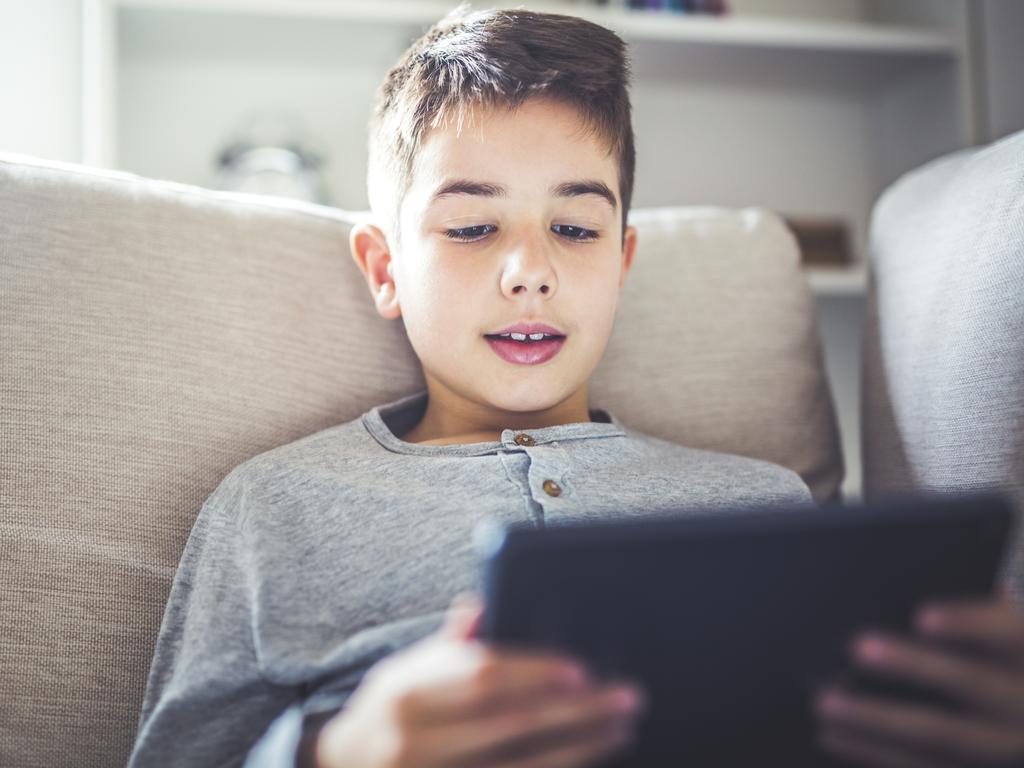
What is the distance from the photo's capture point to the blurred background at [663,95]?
160 centimetres

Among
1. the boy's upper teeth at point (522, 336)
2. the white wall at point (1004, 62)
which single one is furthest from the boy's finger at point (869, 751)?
the white wall at point (1004, 62)

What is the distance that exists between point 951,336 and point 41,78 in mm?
1443

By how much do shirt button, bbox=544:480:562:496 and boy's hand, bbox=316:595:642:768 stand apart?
0.77 ft

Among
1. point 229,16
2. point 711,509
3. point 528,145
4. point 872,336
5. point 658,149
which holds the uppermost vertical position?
point 229,16

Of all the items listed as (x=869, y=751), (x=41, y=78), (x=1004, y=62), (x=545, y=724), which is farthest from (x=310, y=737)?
(x=1004, y=62)

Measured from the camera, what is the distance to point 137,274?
85cm

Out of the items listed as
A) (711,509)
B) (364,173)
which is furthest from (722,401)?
(364,173)

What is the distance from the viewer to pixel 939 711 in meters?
0.45

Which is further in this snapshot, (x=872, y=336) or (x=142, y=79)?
(x=142, y=79)

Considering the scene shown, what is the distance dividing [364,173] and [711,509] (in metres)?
1.47

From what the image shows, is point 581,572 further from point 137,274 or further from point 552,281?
point 137,274

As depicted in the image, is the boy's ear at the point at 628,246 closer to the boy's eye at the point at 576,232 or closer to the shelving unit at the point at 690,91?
the boy's eye at the point at 576,232

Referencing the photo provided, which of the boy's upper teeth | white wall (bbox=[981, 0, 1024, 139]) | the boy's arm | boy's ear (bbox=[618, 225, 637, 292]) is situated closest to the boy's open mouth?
the boy's upper teeth

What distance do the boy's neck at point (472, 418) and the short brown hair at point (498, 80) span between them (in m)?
0.18
